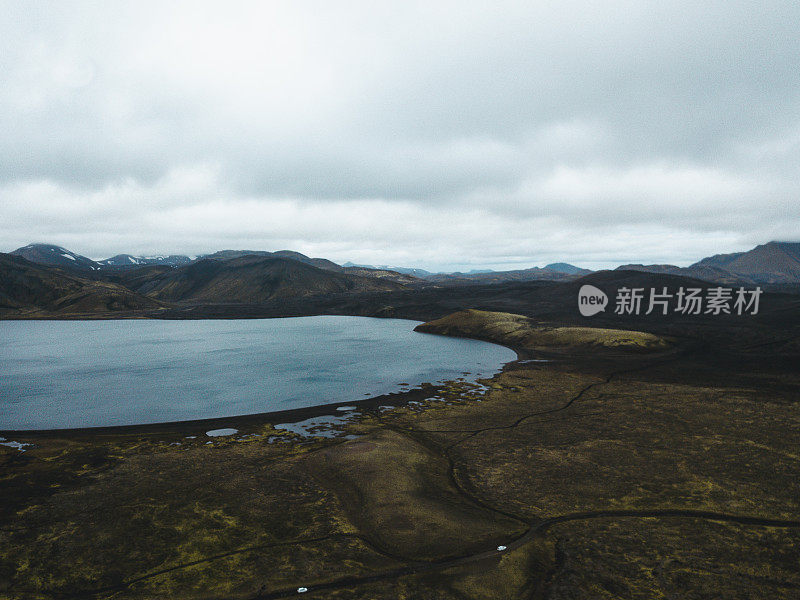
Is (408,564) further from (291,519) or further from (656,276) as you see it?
(656,276)

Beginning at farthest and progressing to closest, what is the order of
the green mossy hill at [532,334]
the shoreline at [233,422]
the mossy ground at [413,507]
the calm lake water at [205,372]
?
the green mossy hill at [532,334] < the calm lake water at [205,372] < the shoreline at [233,422] < the mossy ground at [413,507]

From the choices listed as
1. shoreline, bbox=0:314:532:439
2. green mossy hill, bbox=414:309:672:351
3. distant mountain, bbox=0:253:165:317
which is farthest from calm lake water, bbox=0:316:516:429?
distant mountain, bbox=0:253:165:317

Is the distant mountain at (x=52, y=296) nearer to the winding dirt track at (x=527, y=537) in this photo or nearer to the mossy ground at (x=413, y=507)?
the mossy ground at (x=413, y=507)

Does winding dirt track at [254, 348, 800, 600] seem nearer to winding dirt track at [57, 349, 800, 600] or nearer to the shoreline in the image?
winding dirt track at [57, 349, 800, 600]

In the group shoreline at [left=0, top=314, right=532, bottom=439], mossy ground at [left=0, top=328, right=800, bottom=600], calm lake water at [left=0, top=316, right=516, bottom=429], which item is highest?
mossy ground at [left=0, top=328, right=800, bottom=600]

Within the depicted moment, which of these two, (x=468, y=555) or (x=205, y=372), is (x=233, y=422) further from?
(x=205, y=372)

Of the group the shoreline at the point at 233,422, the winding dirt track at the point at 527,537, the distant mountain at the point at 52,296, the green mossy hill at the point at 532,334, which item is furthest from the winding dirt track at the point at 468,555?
the distant mountain at the point at 52,296
